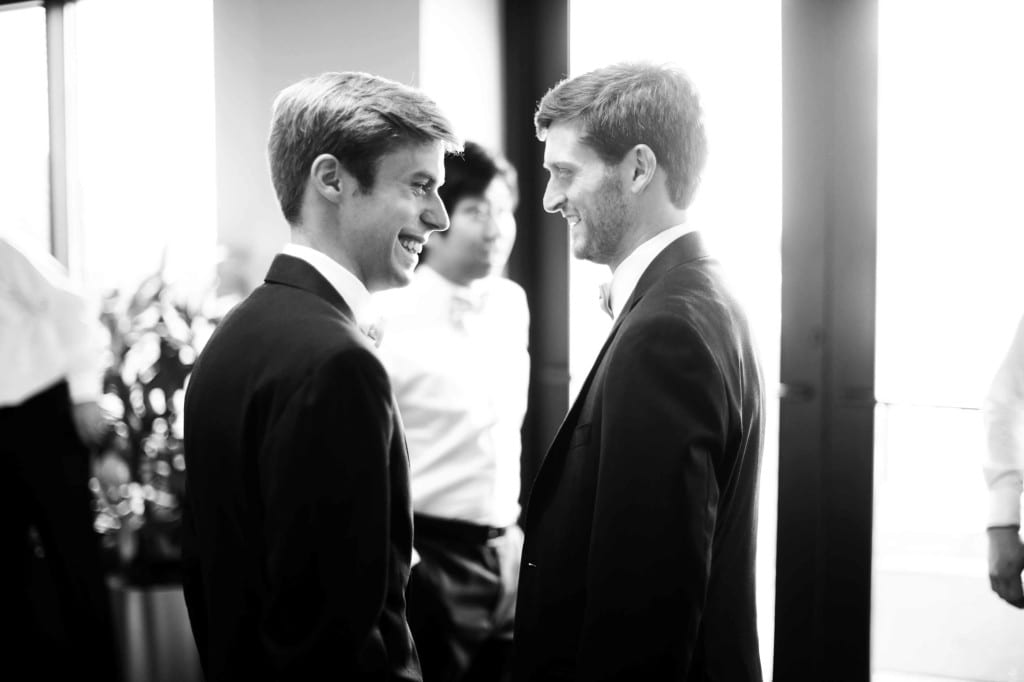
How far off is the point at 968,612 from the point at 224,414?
6.81ft

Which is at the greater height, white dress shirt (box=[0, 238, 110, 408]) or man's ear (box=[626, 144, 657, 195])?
man's ear (box=[626, 144, 657, 195])

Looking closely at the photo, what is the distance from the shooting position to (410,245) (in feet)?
5.11

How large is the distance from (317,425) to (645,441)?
0.43m

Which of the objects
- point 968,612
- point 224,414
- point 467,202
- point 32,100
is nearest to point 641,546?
point 224,414

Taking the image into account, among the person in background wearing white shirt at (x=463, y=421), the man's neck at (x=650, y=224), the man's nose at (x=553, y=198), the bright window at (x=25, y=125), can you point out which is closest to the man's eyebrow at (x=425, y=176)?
the man's nose at (x=553, y=198)

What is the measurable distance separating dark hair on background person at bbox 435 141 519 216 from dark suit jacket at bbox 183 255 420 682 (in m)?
1.29

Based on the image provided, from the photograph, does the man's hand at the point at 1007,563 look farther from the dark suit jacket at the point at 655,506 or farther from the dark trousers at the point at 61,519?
the dark trousers at the point at 61,519

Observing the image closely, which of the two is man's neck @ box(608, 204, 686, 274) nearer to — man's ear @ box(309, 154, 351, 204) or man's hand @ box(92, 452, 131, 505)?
man's ear @ box(309, 154, 351, 204)

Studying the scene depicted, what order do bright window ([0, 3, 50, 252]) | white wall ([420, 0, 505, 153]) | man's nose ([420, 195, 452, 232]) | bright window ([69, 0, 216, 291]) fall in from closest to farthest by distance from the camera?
1. man's nose ([420, 195, 452, 232])
2. white wall ([420, 0, 505, 153])
3. bright window ([69, 0, 216, 291])
4. bright window ([0, 3, 50, 252])

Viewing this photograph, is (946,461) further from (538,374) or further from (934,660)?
(538,374)

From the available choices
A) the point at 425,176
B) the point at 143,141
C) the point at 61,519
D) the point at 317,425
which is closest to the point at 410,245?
the point at 425,176

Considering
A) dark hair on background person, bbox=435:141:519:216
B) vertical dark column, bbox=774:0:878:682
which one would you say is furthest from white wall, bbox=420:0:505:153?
vertical dark column, bbox=774:0:878:682

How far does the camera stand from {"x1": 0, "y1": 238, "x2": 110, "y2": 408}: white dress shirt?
114 inches

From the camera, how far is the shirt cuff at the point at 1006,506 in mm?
1997
